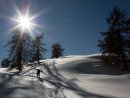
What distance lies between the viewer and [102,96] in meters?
20.5

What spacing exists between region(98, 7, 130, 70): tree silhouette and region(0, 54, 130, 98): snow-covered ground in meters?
→ 1.89

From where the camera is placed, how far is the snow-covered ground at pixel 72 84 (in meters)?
18.2

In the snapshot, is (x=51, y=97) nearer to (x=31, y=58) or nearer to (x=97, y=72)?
(x=97, y=72)

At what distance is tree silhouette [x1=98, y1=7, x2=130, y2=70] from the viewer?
36906mm

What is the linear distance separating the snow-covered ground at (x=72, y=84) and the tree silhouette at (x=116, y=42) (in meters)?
1.89

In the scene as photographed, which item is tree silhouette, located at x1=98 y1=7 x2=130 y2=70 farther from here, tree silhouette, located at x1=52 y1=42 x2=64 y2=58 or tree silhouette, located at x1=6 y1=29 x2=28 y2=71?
tree silhouette, located at x1=52 y1=42 x2=64 y2=58

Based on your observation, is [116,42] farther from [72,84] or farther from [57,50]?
[57,50]

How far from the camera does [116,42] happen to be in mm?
37219

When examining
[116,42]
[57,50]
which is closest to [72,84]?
[116,42]

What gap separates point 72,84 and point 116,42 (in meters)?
13.5

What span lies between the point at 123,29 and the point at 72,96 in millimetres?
22640

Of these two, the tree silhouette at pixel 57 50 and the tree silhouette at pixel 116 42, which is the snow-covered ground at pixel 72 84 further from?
the tree silhouette at pixel 57 50

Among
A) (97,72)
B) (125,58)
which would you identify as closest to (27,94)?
(97,72)

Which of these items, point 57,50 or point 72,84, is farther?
point 57,50
